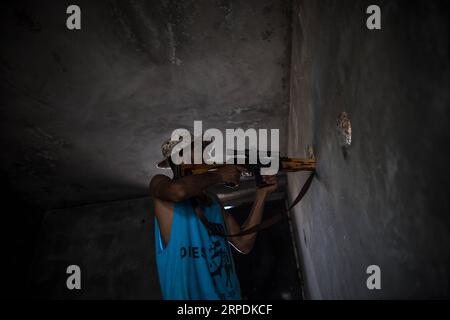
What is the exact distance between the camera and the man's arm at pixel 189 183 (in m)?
2.04

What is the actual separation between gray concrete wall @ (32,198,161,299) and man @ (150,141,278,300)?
3.11 meters

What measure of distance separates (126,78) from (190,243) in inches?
78.6

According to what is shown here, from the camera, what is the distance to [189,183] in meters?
2.07

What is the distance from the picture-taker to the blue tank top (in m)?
1.95

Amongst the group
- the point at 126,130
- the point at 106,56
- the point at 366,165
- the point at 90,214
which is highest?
the point at 106,56

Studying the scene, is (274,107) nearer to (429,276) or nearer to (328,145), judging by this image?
(328,145)

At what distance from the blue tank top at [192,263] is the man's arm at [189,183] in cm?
16

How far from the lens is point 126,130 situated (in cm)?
375

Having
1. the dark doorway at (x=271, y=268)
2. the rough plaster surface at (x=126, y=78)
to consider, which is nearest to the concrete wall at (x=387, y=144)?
the rough plaster surface at (x=126, y=78)

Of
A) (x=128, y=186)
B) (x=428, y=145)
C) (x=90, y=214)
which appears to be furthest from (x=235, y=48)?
(x=90, y=214)

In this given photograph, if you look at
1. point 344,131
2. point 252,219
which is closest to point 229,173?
point 252,219

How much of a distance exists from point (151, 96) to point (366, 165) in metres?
2.69

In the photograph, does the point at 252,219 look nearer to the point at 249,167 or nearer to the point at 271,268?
the point at 249,167

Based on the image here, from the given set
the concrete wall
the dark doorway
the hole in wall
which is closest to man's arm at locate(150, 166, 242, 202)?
the concrete wall
